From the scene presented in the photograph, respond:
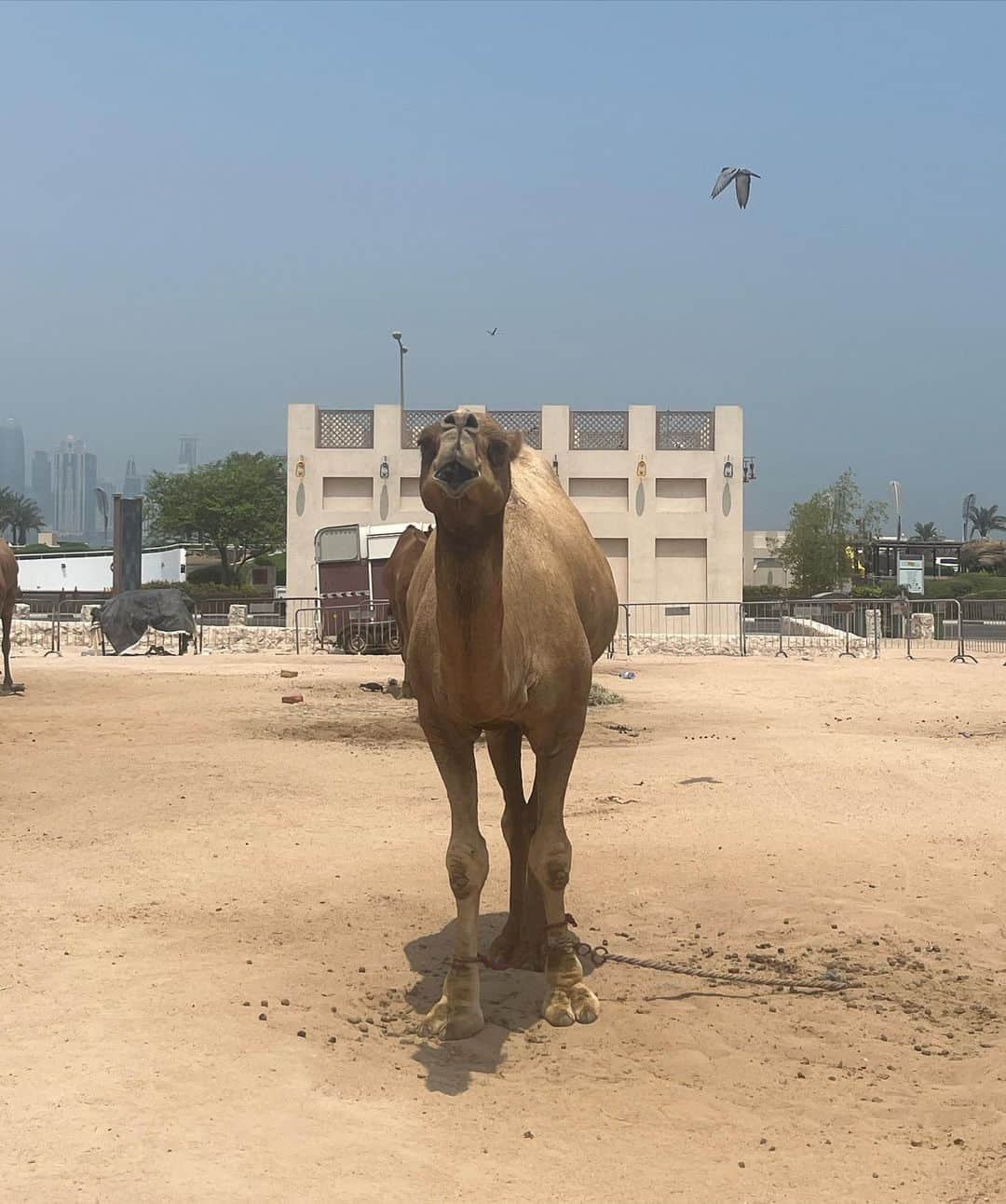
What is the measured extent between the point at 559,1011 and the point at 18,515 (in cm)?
12441

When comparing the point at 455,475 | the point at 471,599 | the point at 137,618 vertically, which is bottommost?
the point at 137,618

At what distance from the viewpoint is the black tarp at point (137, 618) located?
30078mm

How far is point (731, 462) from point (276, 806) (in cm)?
3744

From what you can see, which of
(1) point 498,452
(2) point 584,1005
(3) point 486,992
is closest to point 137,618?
(3) point 486,992

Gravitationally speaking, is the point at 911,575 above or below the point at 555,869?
above

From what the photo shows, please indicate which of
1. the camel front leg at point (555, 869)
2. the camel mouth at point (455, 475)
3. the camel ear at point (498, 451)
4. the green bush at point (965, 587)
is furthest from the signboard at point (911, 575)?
the camel mouth at point (455, 475)

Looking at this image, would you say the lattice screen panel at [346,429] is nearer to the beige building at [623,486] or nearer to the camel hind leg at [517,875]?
the beige building at [623,486]

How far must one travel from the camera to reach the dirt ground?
165 inches

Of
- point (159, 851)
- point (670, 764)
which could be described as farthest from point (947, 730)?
point (159, 851)

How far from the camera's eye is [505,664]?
189 inches

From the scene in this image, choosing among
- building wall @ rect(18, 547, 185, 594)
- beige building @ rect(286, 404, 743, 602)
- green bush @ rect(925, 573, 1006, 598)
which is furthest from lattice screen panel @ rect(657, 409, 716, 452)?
building wall @ rect(18, 547, 185, 594)

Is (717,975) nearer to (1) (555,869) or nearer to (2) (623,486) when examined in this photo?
(1) (555,869)

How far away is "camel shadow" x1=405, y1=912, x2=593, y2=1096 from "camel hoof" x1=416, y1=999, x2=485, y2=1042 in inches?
1.4

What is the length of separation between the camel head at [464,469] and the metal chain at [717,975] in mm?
2613
